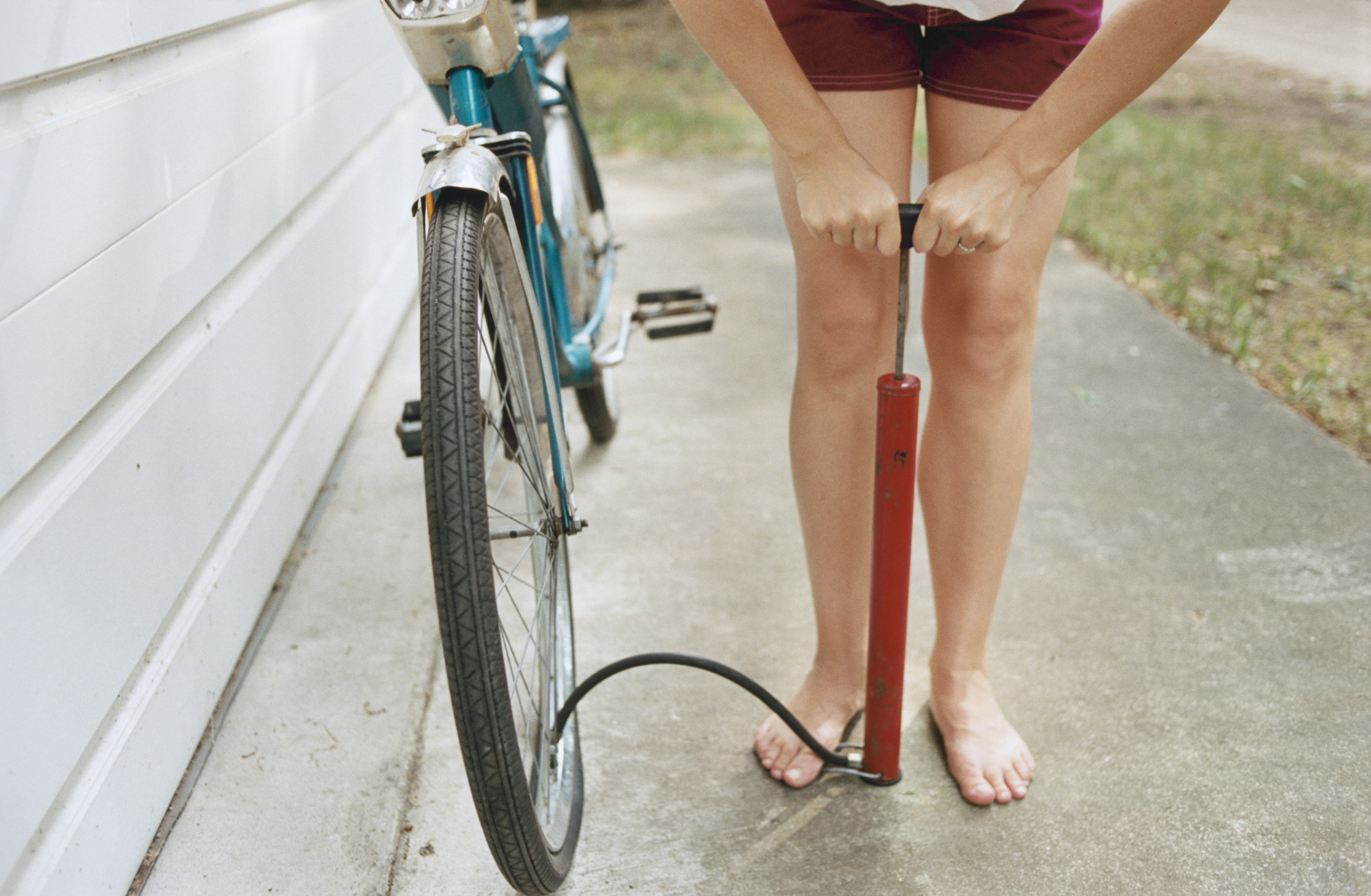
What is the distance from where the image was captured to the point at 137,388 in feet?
4.31

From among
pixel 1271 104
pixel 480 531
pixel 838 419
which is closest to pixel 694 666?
pixel 838 419

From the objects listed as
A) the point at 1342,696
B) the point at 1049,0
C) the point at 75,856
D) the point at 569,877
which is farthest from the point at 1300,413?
the point at 75,856

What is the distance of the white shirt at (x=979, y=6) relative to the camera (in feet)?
3.51

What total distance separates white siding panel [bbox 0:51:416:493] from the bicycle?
36cm

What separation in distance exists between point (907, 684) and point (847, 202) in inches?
29.9

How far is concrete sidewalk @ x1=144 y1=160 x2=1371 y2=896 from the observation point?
1233mm

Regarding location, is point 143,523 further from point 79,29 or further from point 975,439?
point 975,439

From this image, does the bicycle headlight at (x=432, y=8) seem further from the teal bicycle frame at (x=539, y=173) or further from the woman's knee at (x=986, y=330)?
the woman's knee at (x=986, y=330)

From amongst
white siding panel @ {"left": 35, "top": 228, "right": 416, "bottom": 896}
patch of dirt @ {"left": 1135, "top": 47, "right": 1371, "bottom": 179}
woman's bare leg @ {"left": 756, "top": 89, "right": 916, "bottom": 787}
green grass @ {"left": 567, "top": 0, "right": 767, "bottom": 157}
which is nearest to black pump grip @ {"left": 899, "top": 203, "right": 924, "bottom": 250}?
woman's bare leg @ {"left": 756, "top": 89, "right": 916, "bottom": 787}

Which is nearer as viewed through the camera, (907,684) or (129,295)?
(129,295)

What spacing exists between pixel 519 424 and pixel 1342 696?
45.8 inches

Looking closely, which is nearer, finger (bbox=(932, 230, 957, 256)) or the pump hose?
finger (bbox=(932, 230, 957, 256))

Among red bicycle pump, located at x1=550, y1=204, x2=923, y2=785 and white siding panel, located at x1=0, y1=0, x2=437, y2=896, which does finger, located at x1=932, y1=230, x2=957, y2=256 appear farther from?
white siding panel, located at x1=0, y1=0, x2=437, y2=896

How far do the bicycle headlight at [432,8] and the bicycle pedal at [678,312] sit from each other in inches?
35.5
